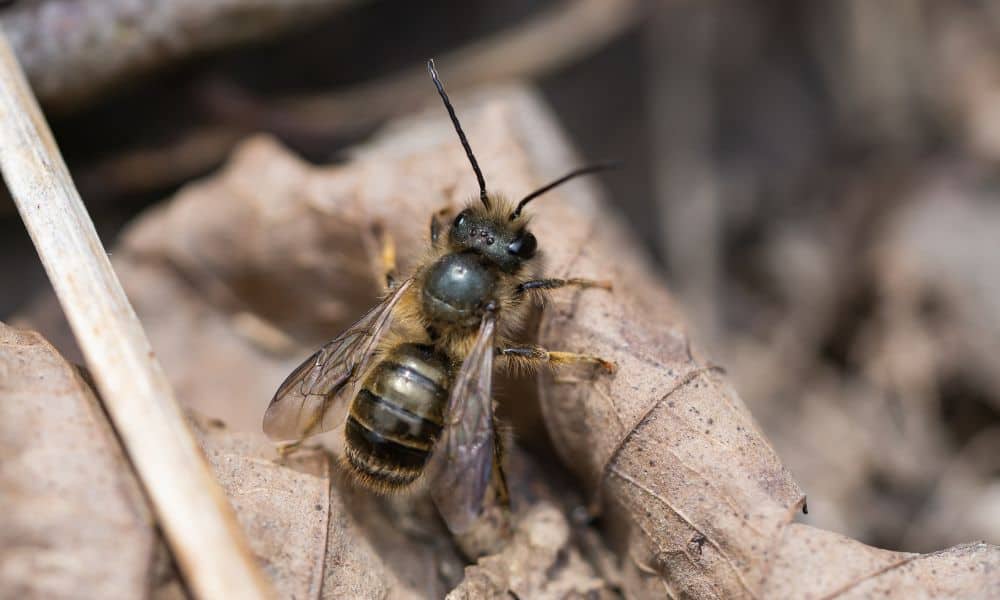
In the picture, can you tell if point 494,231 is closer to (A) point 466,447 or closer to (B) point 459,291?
(B) point 459,291

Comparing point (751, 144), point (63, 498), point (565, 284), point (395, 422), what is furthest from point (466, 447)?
point (751, 144)

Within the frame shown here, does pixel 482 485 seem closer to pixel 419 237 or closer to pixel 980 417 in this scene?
pixel 419 237

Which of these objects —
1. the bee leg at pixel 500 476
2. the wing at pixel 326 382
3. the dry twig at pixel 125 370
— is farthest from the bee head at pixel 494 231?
the dry twig at pixel 125 370

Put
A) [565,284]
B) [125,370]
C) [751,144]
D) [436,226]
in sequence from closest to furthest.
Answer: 1. [125,370]
2. [565,284]
3. [436,226]
4. [751,144]

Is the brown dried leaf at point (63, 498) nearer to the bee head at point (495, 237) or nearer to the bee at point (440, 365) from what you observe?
the bee at point (440, 365)

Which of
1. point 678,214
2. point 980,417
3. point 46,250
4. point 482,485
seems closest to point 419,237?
point 482,485

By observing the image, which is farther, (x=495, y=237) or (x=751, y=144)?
(x=751, y=144)

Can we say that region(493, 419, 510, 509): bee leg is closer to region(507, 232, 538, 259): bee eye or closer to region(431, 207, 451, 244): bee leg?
region(507, 232, 538, 259): bee eye
